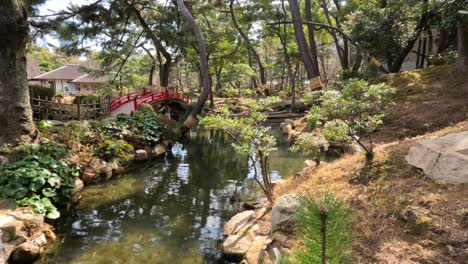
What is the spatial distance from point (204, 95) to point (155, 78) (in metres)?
40.1

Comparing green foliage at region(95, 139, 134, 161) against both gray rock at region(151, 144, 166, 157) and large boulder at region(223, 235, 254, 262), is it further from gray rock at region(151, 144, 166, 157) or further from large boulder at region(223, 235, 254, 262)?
large boulder at region(223, 235, 254, 262)

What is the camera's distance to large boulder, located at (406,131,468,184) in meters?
3.48

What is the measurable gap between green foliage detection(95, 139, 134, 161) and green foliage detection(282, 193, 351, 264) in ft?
27.8

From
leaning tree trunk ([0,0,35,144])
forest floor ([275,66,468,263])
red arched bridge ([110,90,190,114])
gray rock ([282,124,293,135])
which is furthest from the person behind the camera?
red arched bridge ([110,90,190,114])

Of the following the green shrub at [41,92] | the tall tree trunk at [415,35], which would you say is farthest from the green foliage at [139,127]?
the tall tree trunk at [415,35]

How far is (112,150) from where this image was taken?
9.15 metres

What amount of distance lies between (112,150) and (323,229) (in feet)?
29.1

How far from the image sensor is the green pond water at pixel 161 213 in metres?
4.75

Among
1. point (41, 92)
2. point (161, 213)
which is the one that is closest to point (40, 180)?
point (161, 213)

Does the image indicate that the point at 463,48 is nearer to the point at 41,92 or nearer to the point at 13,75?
the point at 13,75

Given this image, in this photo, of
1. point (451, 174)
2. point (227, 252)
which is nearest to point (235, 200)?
point (227, 252)

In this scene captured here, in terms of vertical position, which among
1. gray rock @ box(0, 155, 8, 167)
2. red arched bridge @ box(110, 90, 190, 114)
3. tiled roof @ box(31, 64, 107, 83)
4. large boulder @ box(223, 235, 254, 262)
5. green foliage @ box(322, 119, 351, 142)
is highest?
tiled roof @ box(31, 64, 107, 83)

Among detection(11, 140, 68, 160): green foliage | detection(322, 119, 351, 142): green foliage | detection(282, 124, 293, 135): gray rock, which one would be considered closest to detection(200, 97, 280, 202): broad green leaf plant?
detection(322, 119, 351, 142): green foliage

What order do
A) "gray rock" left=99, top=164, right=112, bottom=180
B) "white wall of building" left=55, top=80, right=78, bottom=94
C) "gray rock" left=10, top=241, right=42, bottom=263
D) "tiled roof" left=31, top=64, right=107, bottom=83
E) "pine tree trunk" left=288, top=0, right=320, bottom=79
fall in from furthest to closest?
"white wall of building" left=55, top=80, right=78, bottom=94
"tiled roof" left=31, top=64, right=107, bottom=83
"pine tree trunk" left=288, top=0, right=320, bottom=79
"gray rock" left=99, top=164, right=112, bottom=180
"gray rock" left=10, top=241, right=42, bottom=263
